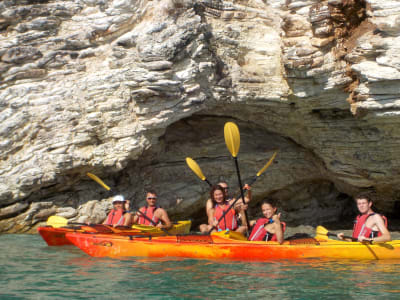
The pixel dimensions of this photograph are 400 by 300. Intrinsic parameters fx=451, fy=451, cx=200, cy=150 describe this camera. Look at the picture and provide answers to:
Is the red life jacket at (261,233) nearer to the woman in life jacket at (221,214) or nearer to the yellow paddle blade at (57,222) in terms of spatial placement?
the woman in life jacket at (221,214)

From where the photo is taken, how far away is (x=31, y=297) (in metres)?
4.21

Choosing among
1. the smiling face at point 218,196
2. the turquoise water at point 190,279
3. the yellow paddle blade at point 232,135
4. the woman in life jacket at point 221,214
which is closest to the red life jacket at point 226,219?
the woman in life jacket at point 221,214

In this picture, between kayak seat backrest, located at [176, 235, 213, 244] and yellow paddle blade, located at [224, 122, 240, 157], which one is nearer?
kayak seat backrest, located at [176, 235, 213, 244]

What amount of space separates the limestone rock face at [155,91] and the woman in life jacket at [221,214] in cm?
207

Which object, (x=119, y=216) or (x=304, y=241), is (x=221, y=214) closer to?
(x=304, y=241)

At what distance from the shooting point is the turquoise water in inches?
169

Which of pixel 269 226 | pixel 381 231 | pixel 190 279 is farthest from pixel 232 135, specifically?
pixel 190 279

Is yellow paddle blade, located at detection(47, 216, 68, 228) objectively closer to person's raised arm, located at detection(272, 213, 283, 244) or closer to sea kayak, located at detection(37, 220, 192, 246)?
sea kayak, located at detection(37, 220, 192, 246)

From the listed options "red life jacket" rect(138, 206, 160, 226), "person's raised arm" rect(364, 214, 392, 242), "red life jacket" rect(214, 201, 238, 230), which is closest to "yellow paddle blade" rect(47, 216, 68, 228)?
"red life jacket" rect(138, 206, 160, 226)

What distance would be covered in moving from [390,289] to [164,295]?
2.20m

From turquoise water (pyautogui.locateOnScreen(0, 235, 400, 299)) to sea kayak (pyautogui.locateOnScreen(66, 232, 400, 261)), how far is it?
21 cm

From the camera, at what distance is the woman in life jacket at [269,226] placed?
6.35 m

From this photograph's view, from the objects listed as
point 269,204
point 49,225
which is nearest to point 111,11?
point 49,225

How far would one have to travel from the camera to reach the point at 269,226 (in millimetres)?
6566
